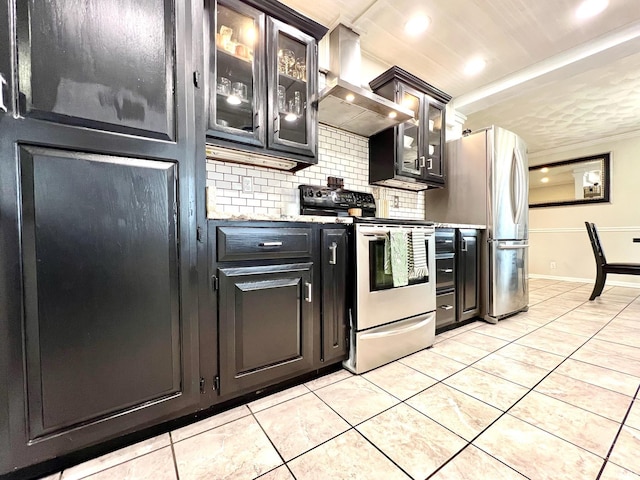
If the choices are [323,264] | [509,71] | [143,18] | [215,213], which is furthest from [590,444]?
[509,71]

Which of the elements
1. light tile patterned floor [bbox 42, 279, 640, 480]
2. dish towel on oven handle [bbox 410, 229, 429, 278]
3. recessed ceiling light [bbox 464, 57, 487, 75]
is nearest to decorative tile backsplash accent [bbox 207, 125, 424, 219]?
dish towel on oven handle [bbox 410, 229, 429, 278]

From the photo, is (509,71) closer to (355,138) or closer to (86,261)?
(355,138)

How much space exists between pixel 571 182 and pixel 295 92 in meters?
5.91

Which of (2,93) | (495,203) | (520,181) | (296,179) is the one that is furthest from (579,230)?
(2,93)

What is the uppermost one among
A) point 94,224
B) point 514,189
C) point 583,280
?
point 514,189

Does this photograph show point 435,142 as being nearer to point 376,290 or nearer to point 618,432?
point 376,290

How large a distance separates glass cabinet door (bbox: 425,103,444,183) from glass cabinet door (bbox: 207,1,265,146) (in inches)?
72.4

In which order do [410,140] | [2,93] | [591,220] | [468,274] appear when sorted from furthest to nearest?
[591,220] → [410,140] → [468,274] → [2,93]

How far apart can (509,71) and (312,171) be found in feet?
8.14

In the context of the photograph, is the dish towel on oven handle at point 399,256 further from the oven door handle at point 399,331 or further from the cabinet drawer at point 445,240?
the cabinet drawer at point 445,240

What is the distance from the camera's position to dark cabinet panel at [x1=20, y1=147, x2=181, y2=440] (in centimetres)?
90

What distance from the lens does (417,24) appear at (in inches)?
87.5

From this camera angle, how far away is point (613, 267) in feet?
11.2

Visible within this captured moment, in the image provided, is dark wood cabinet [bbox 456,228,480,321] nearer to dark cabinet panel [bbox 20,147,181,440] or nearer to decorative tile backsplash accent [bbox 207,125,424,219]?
decorative tile backsplash accent [bbox 207,125,424,219]
